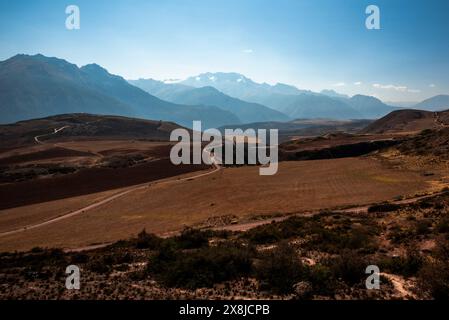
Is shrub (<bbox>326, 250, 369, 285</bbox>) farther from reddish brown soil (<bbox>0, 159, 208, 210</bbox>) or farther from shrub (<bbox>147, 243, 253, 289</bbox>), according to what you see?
reddish brown soil (<bbox>0, 159, 208, 210</bbox>)

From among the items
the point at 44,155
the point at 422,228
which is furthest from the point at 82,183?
the point at 422,228

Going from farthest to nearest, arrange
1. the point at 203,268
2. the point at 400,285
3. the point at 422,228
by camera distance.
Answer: the point at 422,228, the point at 203,268, the point at 400,285

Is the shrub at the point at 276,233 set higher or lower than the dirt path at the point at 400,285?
lower

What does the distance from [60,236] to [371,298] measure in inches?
1224

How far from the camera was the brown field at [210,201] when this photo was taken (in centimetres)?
3806

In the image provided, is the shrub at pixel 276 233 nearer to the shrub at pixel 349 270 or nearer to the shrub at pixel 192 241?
the shrub at pixel 192 241

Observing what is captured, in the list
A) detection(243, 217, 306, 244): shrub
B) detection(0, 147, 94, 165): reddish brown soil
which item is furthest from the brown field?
detection(0, 147, 94, 165): reddish brown soil

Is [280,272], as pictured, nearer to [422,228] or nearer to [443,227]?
[422,228]

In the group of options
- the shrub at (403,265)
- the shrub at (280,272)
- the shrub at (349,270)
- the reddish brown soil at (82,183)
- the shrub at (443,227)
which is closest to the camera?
the shrub at (280,272)

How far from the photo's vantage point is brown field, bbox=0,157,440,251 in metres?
38.1

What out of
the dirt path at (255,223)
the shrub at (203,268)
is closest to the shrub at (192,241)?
the shrub at (203,268)

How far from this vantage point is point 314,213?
37875 mm

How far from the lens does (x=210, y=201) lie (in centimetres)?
4875
